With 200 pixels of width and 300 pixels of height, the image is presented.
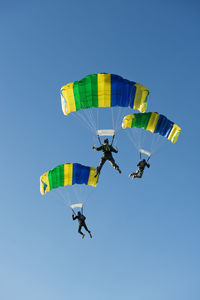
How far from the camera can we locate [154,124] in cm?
1789

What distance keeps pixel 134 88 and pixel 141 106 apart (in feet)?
2.71

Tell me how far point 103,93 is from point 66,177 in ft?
17.2

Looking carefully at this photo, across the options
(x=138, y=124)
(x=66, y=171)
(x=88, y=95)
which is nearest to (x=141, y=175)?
(x=138, y=124)

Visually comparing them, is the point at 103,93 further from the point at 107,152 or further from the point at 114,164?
the point at 114,164

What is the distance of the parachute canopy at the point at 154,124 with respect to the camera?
58.1 ft

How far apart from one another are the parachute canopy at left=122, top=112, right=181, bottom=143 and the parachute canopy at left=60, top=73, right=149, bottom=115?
1914mm

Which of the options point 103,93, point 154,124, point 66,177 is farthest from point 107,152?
point 66,177

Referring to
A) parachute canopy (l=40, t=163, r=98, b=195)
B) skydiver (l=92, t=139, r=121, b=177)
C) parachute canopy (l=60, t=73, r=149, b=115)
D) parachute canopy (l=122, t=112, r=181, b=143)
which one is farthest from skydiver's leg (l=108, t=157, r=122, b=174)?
parachute canopy (l=40, t=163, r=98, b=195)

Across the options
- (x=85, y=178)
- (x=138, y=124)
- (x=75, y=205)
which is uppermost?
(x=138, y=124)

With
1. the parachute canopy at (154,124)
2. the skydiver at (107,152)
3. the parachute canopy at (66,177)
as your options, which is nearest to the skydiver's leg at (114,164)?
the skydiver at (107,152)

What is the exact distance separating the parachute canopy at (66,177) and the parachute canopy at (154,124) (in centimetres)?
330

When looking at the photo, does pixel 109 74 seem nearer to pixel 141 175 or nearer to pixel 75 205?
pixel 141 175

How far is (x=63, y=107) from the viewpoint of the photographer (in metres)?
16.2

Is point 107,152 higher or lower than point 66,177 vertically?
lower
